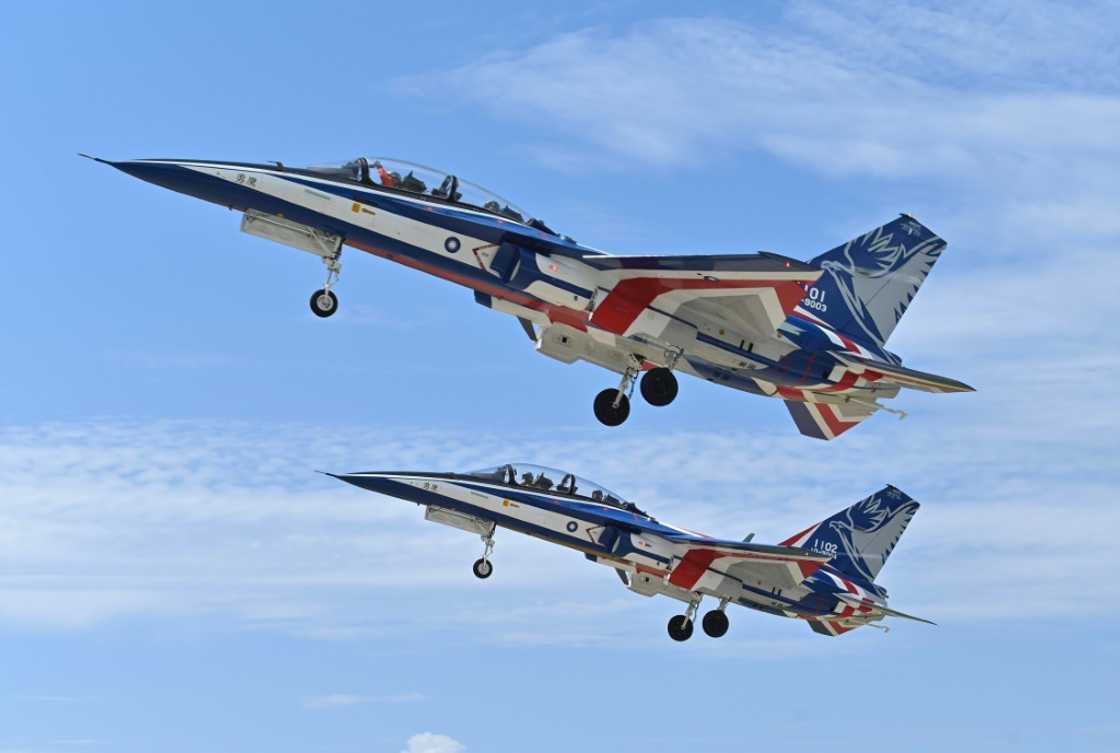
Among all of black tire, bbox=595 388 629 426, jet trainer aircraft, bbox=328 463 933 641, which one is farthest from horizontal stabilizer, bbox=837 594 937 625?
black tire, bbox=595 388 629 426

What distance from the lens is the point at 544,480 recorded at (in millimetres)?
38938

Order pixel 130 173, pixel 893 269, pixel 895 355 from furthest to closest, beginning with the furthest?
pixel 893 269
pixel 895 355
pixel 130 173

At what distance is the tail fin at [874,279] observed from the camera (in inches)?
1211

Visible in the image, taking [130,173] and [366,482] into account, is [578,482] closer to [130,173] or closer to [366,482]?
[366,482]

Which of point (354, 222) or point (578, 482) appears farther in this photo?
point (578, 482)

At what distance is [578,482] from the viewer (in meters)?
39.2

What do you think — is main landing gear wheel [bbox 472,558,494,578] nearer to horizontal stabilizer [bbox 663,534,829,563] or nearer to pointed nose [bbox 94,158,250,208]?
horizontal stabilizer [bbox 663,534,829,563]

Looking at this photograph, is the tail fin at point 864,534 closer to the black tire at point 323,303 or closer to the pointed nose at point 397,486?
the pointed nose at point 397,486

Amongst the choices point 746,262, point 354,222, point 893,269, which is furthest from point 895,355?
point 354,222

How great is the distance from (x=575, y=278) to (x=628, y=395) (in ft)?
11.6

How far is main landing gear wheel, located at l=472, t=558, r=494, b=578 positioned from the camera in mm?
37375

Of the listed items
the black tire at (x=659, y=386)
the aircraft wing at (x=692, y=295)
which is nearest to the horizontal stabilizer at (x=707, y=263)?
the aircraft wing at (x=692, y=295)

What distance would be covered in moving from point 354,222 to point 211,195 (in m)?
2.39

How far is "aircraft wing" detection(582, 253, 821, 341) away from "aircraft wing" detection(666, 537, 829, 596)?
1357cm
